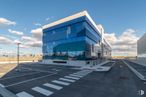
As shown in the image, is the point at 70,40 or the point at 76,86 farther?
the point at 70,40

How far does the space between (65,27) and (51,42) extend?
999 cm

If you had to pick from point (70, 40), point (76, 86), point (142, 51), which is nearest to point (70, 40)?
point (70, 40)

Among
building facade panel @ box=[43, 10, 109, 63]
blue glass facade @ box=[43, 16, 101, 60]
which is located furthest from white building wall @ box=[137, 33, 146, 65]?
blue glass facade @ box=[43, 16, 101, 60]

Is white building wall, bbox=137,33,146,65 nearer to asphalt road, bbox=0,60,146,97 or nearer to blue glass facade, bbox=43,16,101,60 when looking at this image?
blue glass facade, bbox=43,16,101,60

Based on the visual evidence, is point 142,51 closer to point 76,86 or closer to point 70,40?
point 70,40

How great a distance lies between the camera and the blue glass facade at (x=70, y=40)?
39.6 metres

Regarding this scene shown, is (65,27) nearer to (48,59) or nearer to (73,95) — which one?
(48,59)

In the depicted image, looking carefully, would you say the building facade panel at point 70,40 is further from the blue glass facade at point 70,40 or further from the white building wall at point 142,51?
the white building wall at point 142,51

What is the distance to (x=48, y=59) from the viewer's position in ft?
176

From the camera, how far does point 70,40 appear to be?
141 ft

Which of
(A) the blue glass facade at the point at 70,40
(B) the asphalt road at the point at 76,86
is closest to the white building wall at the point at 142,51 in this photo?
(A) the blue glass facade at the point at 70,40

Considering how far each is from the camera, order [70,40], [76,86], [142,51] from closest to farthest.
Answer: [76,86], [70,40], [142,51]

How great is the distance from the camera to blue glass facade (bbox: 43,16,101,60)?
130 ft

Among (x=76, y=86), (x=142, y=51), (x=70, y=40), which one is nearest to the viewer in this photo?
(x=76, y=86)
